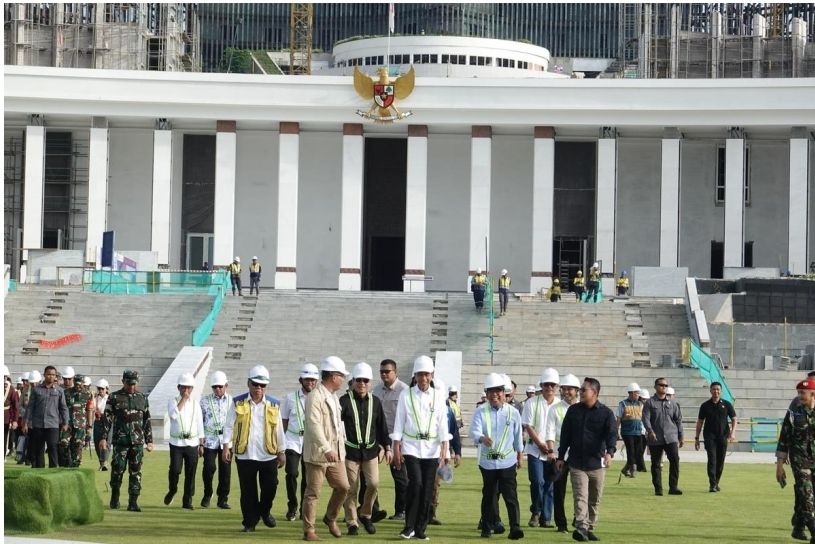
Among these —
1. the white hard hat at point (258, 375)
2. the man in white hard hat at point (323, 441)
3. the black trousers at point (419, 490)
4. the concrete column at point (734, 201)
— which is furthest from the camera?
the concrete column at point (734, 201)

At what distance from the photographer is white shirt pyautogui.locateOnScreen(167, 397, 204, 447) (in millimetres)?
19500

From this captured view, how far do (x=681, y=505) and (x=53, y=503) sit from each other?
8.38 m

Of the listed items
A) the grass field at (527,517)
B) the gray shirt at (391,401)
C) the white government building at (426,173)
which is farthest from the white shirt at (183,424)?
the white government building at (426,173)

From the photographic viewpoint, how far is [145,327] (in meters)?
42.2

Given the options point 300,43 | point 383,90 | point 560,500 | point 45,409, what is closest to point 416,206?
point 383,90

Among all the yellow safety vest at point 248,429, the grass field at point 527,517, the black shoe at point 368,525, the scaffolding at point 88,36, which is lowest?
the grass field at point 527,517

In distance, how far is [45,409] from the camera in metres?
22.2

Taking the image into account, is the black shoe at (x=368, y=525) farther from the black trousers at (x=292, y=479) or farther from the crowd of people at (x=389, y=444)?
the black trousers at (x=292, y=479)

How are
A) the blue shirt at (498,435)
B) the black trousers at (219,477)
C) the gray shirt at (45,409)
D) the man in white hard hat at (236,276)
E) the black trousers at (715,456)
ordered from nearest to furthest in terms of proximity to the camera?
1. the blue shirt at (498,435)
2. the black trousers at (219,477)
3. the gray shirt at (45,409)
4. the black trousers at (715,456)
5. the man in white hard hat at (236,276)

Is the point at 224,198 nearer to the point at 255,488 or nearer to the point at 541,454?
the point at 541,454

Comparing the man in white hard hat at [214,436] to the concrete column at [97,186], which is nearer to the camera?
the man in white hard hat at [214,436]

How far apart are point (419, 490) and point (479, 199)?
1541 inches

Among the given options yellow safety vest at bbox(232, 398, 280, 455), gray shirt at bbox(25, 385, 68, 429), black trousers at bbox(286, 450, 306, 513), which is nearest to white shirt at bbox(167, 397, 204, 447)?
black trousers at bbox(286, 450, 306, 513)

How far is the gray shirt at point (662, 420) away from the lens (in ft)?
76.4
